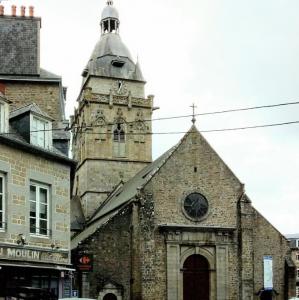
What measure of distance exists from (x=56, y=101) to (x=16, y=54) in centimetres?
202

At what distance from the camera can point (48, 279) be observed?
20375mm

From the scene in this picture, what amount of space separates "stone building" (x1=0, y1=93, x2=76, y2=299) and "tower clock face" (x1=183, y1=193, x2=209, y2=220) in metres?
17.6

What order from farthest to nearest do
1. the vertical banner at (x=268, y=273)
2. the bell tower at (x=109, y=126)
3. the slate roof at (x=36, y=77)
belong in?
1. the bell tower at (x=109, y=126)
2. the vertical banner at (x=268, y=273)
3. the slate roof at (x=36, y=77)

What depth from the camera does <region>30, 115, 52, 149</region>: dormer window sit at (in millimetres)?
20492

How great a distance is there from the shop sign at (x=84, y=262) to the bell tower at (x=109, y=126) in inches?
580

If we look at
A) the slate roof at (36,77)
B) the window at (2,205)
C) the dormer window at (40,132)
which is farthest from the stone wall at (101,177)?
the window at (2,205)

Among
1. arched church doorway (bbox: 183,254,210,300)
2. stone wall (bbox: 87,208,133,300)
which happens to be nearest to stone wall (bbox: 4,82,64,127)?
stone wall (bbox: 87,208,133,300)

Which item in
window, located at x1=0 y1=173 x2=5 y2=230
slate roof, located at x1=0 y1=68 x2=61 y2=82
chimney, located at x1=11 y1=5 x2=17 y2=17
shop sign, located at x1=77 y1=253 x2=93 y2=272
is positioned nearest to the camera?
window, located at x1=0 y1=173 x2=5 y2=230

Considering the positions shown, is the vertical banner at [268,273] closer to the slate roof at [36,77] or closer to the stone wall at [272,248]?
the stone wall at [272,248]

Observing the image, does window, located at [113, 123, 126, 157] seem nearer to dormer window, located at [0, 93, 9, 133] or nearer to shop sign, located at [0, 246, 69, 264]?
shop sign, located at [0, 246, 69, 264]

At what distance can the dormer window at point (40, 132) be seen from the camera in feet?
67.2

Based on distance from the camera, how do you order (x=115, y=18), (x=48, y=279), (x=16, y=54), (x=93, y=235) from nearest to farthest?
(x=48, y=279) < (x=16, y=54) < (x=93, y=235) < (x=115, y=18)

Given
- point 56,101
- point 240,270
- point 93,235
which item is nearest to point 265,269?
point 240,270

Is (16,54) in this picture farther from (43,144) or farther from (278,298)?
(278,298)
